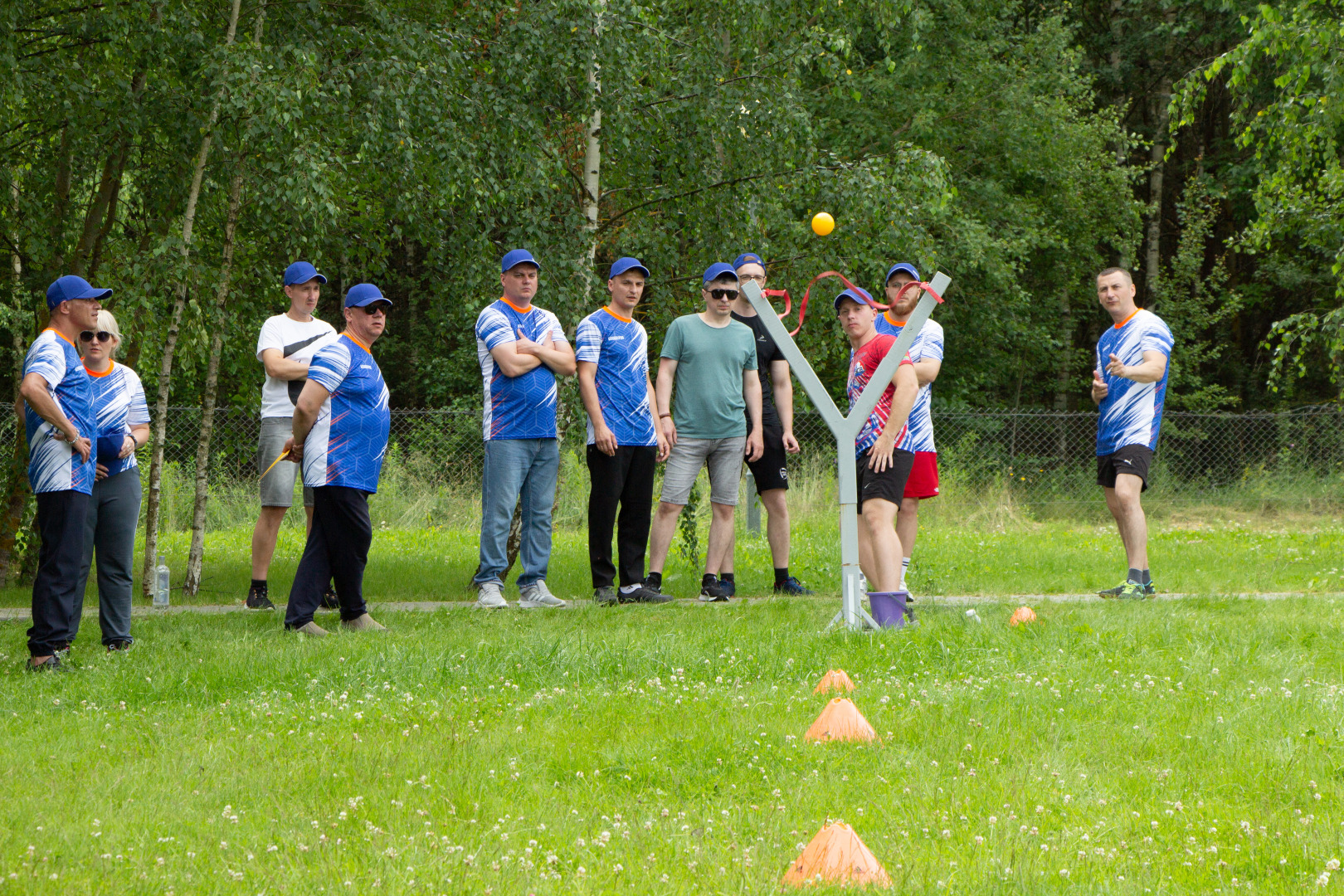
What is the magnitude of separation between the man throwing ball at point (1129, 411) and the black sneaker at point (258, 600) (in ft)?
17.7

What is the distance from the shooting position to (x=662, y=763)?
389 cm

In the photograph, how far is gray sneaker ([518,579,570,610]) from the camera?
7438 millimetres

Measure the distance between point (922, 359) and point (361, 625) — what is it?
350 cm

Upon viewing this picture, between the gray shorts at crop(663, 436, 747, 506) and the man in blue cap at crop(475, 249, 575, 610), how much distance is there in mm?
857

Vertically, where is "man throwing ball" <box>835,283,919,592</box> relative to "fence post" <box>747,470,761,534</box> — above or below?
above

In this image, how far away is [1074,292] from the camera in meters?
26.2

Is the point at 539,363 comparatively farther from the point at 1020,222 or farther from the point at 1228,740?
the point at 1020,222

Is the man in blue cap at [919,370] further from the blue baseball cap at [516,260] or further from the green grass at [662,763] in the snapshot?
the blue baseball cap at [516,260]

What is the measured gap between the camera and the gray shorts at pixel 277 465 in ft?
24.9

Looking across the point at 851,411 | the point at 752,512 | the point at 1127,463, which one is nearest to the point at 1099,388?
the point at 1127,463

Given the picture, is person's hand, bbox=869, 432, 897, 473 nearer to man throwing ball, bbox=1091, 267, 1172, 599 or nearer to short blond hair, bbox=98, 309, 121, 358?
man throwing ball, bbox=1091, 267, 1172, 599

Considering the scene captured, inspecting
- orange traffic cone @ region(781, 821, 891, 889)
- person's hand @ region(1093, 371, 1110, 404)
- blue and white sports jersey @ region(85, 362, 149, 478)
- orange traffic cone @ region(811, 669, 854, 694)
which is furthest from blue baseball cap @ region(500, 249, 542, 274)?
orange traffic cone @ region(781, 821, 891, 889)

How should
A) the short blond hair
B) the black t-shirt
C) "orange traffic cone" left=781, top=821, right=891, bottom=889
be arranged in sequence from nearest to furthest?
"orange traffic cone" left=781, top=821, right=891, bottom=889 → the short blond hair → the black t-shirt

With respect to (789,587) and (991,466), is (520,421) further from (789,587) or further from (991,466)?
(991,466)
